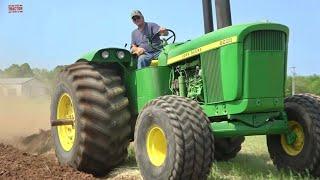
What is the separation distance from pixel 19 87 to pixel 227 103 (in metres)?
17.3

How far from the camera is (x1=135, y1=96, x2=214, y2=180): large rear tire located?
18.7ft

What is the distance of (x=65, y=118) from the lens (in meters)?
8.32

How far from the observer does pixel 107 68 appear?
320 inches

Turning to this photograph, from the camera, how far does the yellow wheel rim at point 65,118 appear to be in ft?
27.0

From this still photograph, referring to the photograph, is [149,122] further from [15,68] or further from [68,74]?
[15,68]

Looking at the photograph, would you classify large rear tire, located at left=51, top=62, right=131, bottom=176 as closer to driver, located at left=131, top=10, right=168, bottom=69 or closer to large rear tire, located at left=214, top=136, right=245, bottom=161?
driver, located at left=131, top=10, right=168, bottom=69

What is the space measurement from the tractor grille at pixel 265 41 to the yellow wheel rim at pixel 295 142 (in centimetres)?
109

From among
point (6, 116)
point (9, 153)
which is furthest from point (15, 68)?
point (9, 153)

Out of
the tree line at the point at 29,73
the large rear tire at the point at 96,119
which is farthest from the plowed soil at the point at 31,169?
the tree line at the point at 29,73

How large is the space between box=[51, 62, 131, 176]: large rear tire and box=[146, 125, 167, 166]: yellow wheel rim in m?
1.06

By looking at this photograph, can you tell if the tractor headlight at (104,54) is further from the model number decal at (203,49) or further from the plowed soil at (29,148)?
the plowed soil at (29,148)

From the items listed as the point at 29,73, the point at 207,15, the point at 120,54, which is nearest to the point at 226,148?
the point at 120,54

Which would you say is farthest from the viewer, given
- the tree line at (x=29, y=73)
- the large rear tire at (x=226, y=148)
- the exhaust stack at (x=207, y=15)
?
the tree line at (x=29, y=73)

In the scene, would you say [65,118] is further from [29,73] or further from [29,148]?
[29,73]
